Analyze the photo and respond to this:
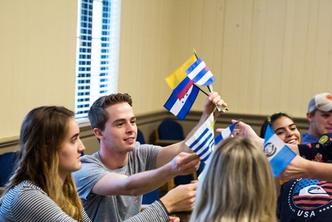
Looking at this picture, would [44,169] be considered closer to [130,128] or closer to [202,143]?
[202,143]

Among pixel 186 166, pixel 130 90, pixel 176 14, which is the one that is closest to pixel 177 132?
pixel 130 90

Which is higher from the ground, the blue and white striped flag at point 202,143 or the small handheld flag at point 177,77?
the small handheld flag at point 177,77

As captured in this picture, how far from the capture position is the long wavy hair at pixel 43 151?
1982 millimetres

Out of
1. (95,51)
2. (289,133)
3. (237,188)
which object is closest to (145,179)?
(237,188)

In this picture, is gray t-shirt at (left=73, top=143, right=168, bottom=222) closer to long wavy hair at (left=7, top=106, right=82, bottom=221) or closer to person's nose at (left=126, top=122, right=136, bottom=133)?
person's nose at (left=126, top=122, right=136, bottom=133)

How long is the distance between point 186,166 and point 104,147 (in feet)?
1.93

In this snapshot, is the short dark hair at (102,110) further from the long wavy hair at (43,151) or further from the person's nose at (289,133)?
the person's nose at (289,133)

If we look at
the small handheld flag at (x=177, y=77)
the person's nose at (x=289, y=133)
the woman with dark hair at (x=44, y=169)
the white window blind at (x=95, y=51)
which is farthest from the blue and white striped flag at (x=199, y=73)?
the white window blind at (x=95, y=51)

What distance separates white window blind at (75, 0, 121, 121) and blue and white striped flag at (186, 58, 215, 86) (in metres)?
2.74

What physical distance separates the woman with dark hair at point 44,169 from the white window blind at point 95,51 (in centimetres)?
300

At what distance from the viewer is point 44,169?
199cm

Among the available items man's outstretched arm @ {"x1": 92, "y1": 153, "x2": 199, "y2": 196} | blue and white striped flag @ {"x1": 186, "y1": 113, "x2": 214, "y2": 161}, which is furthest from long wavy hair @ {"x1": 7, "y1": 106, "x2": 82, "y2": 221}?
blue and white striped flag @ {"x1": 186, "y1": 113, "x2": 214, "y2": 161}

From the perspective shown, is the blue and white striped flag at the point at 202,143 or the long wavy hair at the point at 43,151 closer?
the long wavy hair at the point at 43,151

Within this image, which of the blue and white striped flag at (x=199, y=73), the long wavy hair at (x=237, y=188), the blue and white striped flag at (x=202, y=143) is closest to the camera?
the long wavy hair at (x=237, y=188)
